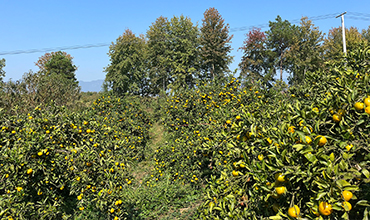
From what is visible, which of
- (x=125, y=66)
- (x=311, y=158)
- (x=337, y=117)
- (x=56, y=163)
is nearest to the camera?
(x=311, y=158)

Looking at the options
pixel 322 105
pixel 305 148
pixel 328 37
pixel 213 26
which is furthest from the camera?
pixel 328 37

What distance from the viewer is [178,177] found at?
670cm

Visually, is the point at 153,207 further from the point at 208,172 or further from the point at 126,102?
the point at 126,102

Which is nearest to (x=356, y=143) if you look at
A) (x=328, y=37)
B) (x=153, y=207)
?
(x=153, y=207)

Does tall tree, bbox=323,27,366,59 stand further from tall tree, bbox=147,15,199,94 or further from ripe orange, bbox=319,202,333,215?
ripe orange, bbox=319,202,333,215

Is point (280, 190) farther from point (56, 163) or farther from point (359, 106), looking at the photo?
point (56, 163)

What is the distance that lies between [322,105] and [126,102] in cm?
941

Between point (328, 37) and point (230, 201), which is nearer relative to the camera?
point (230, 201)

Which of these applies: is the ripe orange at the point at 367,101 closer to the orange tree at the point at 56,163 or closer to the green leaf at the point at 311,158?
the green leaf at the point at 311,158

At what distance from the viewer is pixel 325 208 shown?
1407 millimetres

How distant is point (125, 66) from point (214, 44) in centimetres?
1031

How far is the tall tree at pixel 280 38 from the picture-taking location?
27250mm

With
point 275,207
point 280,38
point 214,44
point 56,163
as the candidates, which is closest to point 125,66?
point 214,44

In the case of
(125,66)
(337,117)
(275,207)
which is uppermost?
(125,66)
